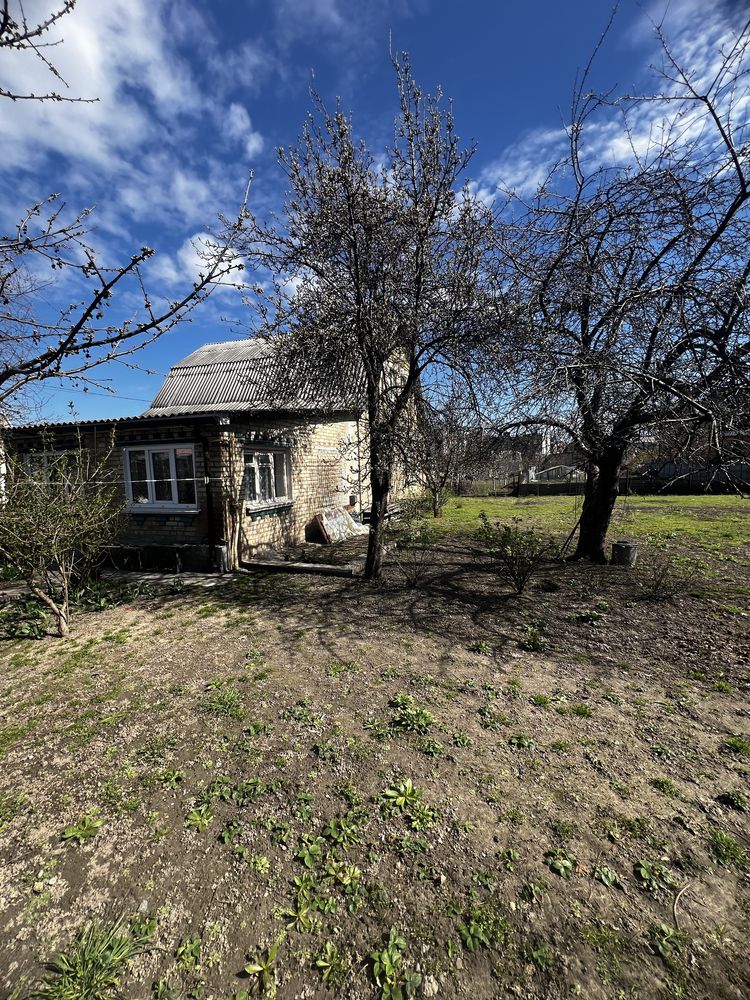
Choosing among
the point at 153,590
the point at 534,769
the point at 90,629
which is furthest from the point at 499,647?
the point at 153,590

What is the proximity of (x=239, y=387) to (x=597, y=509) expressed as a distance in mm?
13684

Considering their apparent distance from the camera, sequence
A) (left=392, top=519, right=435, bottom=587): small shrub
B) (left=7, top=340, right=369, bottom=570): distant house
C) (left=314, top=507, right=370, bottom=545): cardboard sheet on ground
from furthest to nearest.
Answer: (left=314, top=507, right=370, bottom=545): cardboard sheet on ground, (left=7, top=340, right=369, bottom=570): distant house, (left=392, top=519, right=435, bottom=587): small shrub

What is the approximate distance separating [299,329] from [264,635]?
15.4ft

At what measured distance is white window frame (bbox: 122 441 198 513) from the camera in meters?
8.55

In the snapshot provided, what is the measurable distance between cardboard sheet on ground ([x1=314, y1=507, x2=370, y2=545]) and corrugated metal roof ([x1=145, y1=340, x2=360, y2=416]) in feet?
11.2

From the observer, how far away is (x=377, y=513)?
7.53 m

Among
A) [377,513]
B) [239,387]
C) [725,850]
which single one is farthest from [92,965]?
[239,387]

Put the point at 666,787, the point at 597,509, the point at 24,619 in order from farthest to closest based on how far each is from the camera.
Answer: the point at 597,509
the point at 24,619
the point at 666,787

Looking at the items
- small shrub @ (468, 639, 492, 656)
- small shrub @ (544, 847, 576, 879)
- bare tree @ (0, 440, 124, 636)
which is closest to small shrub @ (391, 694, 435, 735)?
small shrub @ (544, 847, 576, 879)

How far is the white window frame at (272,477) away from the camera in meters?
8.98

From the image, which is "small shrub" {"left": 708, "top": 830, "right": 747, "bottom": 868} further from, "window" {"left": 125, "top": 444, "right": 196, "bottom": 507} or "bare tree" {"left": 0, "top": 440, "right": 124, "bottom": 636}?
"window" {"left": 125, "top": 444, "right": 196, "bottom": 507}

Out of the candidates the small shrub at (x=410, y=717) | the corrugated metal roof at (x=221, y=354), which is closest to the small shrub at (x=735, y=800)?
the small shrub at (x=410, y=717)

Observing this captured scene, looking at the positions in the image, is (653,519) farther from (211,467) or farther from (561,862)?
(561,862)

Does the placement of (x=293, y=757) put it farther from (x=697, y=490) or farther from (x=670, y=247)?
(x=697, y=490)
